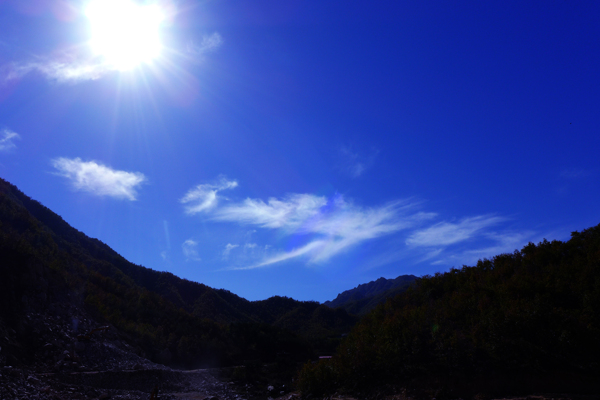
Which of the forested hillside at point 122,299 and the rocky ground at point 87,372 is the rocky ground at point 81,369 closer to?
the rocky ground at point 87,372

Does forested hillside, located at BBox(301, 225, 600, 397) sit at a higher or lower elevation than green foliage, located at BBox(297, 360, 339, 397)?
higher

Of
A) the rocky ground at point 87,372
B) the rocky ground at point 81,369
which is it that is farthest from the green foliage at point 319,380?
the rocky ground at point 81,369

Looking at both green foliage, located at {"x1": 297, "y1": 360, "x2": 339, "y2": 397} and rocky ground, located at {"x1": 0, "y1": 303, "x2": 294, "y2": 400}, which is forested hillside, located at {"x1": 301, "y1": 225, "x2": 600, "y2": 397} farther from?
rocky ground, located at {"x1": 0, "y1": 303, "x2": 294, "y2": 400}

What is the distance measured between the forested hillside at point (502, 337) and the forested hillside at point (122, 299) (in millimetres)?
15139

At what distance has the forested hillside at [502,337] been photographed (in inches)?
409

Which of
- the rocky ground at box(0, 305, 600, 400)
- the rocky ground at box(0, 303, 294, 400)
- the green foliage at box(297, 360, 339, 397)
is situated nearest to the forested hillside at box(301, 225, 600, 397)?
the green foliage at box(297, 360, 339, 397)

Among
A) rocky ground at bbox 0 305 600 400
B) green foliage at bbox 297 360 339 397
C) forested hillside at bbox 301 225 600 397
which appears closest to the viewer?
forested hillside at bbox 301 225 600 397

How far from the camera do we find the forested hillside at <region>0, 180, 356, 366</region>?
58.2 ft

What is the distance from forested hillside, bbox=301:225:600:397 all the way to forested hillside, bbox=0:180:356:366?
15.1 m

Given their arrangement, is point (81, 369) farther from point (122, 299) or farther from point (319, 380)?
point (122, 299)

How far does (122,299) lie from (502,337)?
101 feet

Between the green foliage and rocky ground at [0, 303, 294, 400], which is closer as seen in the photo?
rocky ground at [0, 303, 294, 400]

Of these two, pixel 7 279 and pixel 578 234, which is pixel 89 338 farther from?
pixel 578 234

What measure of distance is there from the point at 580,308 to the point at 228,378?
24499mm
